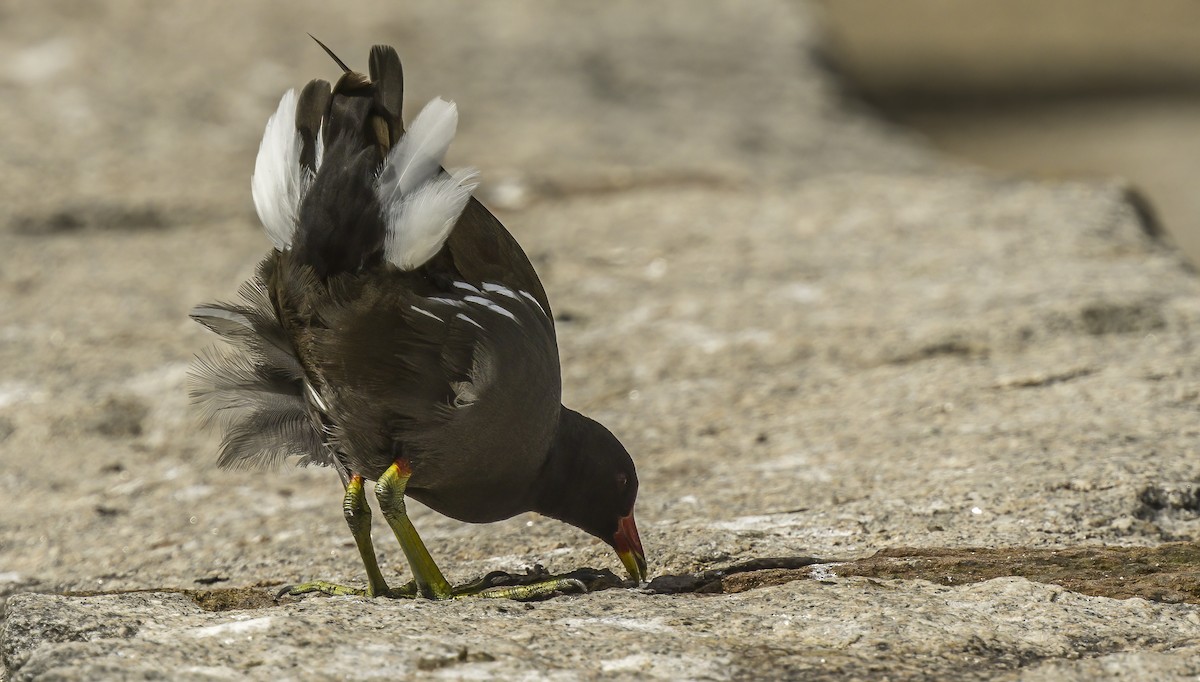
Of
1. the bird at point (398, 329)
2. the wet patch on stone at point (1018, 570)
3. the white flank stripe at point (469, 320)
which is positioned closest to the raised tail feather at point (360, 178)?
the bird at point (398, 329)

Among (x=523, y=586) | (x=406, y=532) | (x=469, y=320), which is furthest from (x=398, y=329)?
(x=523, y=586)

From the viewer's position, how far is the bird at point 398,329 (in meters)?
2.98

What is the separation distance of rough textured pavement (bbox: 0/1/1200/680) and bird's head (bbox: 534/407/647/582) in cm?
12

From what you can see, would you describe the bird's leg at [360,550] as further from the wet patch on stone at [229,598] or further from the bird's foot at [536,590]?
the bird's foot at [536,590]

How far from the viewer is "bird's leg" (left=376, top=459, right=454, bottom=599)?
3139 millimetres

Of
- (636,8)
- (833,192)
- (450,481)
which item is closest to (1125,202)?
(833,192)

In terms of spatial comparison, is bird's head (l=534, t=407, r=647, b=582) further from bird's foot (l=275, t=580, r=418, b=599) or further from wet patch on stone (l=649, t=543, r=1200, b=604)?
bird's foot (l=275, t=580, r=418, b=599)

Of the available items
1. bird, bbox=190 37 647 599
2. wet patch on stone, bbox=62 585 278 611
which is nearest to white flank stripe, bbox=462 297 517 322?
bird, bbox=190 37 647 599

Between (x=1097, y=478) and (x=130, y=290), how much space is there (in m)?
4.12

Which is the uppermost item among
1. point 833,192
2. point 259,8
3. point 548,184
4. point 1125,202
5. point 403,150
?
point 259,8

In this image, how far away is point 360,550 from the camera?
128 inches

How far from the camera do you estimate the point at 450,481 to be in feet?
10.6

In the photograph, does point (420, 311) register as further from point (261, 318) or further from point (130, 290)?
point (130, 290)

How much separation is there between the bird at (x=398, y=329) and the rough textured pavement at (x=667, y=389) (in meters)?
0.32
